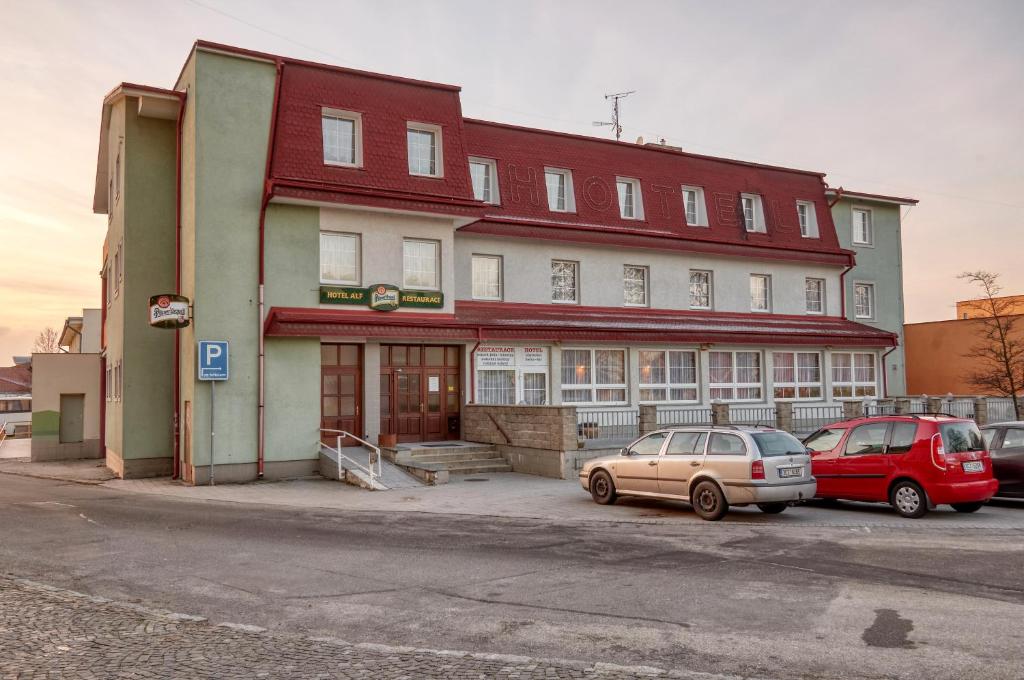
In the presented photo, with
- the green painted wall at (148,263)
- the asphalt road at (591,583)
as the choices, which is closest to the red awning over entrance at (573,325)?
the green painted wall at (148,263)

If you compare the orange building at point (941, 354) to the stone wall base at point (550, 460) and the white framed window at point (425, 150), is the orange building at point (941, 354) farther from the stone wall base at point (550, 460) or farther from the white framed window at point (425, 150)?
the white framed window at point (425, 150)

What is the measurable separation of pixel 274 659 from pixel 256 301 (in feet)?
48.9

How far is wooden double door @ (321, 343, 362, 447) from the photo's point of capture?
860 inches

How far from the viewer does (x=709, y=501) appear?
551 inches

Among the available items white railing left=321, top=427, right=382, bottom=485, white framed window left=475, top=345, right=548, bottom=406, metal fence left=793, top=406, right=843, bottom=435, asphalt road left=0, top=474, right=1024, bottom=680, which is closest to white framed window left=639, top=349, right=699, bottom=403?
metal fence left=793, top=406, right=843, bottom=435

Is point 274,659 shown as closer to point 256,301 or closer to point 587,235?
point 256,301

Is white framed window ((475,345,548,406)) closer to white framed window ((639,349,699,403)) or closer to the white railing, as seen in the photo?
white framed window ((639,349,699,403))

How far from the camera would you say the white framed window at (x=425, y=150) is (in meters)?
23.0

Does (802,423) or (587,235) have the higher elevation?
(587,235)

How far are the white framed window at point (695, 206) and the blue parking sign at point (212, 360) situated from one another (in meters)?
16.8

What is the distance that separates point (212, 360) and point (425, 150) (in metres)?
8.22

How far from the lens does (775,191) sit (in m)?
31.4

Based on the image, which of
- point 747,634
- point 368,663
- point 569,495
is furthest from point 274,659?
point 569,495

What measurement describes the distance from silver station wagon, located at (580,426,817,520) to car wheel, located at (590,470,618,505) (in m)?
0.35
